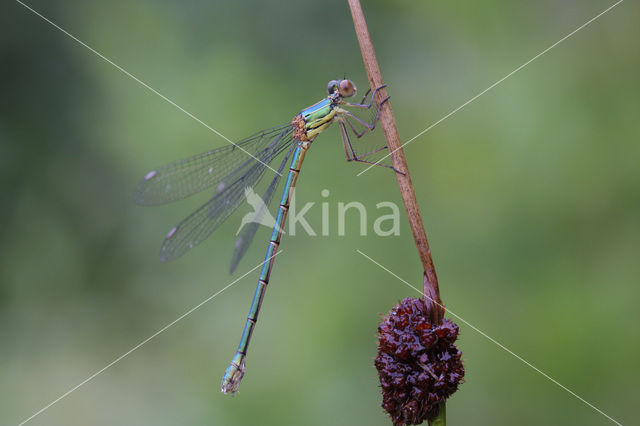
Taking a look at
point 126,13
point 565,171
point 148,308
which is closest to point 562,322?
point 565,171

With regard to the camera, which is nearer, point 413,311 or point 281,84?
point 413,311

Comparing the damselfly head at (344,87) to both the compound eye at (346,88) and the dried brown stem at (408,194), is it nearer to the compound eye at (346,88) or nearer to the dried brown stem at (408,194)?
the compound eye at (346,88)

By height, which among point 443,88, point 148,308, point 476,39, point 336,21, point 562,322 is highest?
point 336,21

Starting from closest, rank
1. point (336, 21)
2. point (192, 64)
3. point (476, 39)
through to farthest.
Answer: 1. point (476, 39)
2. point (336, 21)
3. point (192, 64)

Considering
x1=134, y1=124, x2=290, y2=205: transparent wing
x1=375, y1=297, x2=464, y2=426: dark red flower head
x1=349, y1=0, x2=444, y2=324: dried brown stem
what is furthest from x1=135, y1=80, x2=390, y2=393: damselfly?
x1=375, y1=297, x2=464, y2=426: dark red flower head

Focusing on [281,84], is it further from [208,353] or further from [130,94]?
[208,353]

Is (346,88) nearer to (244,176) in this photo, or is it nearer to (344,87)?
(344,87)

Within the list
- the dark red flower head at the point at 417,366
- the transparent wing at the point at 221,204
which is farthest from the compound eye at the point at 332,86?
the dark red flower head at the point at 417,366
